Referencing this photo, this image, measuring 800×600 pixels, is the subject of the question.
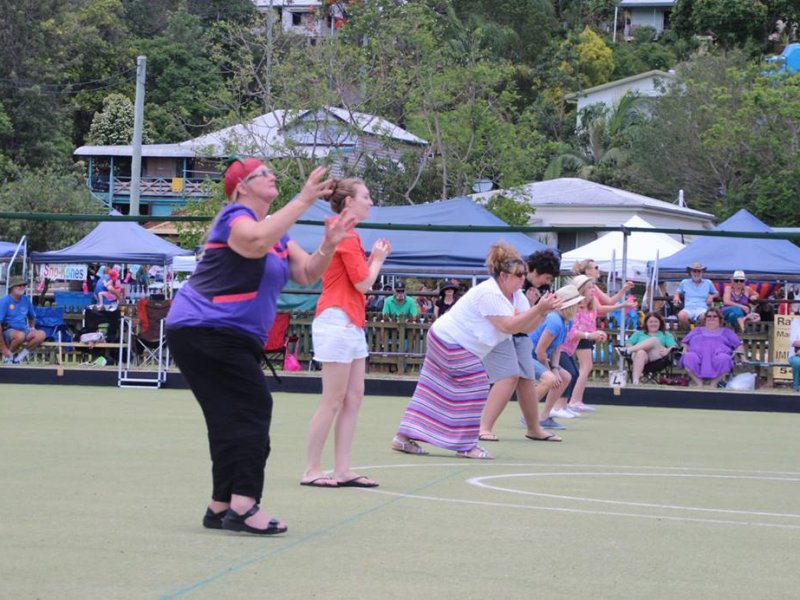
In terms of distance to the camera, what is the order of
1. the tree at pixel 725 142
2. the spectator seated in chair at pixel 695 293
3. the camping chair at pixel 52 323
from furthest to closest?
1. the tree at pixel 725 142
2. the camping chair at pixel 52 323
3. the spectator seated in chair at pixel 695 293

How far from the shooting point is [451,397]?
10.5 m

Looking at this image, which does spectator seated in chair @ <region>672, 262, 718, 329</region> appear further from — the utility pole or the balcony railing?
the balcony railing

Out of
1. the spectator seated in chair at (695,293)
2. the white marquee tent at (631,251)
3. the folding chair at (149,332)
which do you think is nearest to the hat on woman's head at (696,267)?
the spectator seated in chair at (695,293)

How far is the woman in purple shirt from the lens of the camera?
6445mm

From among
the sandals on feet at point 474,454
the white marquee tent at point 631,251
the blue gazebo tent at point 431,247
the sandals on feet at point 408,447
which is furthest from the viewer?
the white marquee tent at point 631,251

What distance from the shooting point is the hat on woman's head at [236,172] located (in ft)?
21.7

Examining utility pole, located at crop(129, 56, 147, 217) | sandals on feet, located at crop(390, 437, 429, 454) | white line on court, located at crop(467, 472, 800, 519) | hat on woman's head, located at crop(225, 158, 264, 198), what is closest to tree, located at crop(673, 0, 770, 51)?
utility pole, located at crop(129, 56, 147, 217)

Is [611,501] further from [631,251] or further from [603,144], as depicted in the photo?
[603,144]

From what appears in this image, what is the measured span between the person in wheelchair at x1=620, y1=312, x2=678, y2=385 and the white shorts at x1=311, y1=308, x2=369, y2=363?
410 inches

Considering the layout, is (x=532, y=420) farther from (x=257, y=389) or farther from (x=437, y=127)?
(x=437, y=127)

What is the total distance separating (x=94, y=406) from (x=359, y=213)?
837cm

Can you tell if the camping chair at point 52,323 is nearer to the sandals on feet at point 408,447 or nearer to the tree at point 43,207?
the sandals on feet at point 408,447

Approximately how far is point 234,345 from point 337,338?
75.5 inches

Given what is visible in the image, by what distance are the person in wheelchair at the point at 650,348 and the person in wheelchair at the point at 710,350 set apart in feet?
0.75
